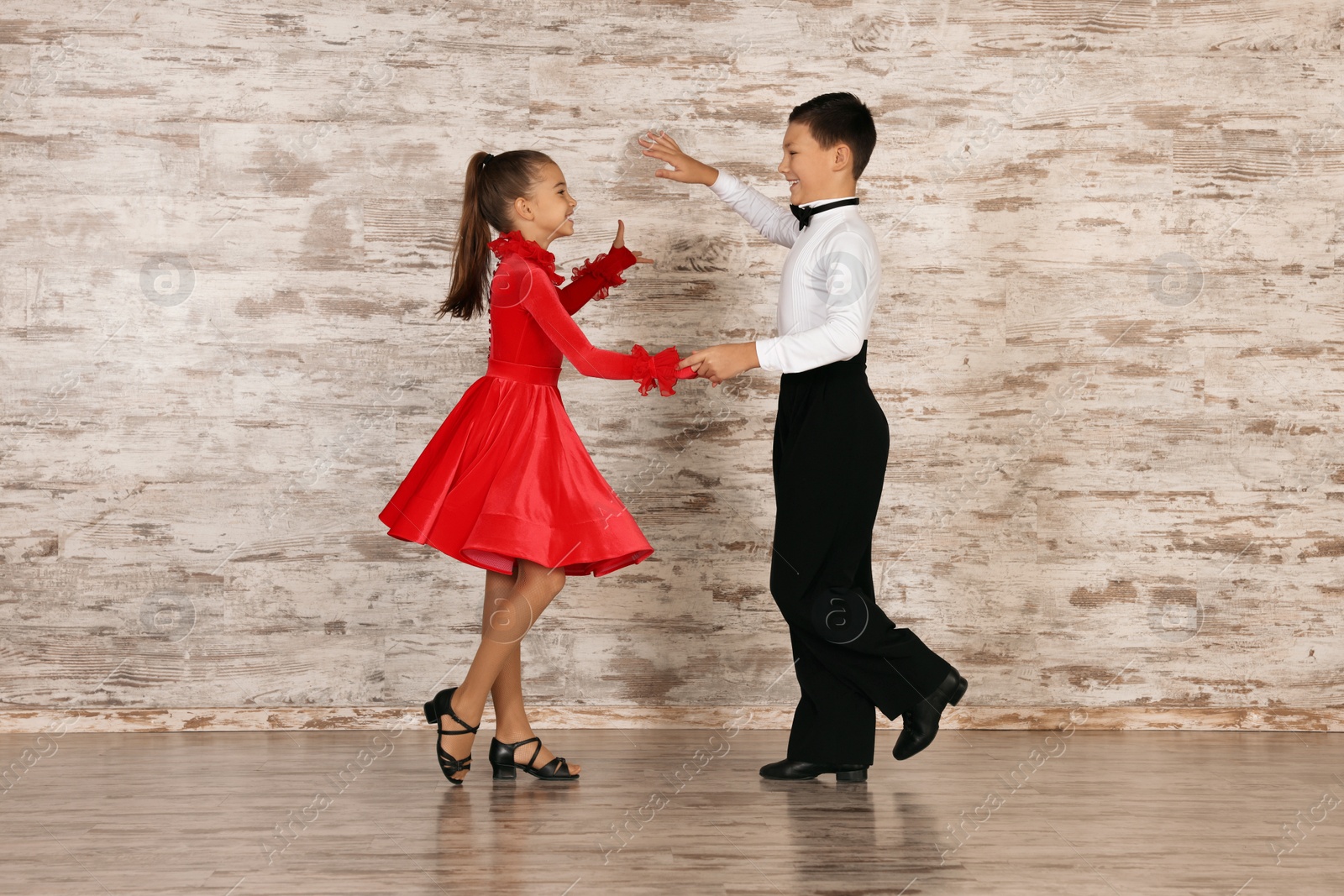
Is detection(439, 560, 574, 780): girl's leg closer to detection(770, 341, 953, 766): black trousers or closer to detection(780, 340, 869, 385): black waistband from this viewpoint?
detection(770, 341, 953, 766): black trousers

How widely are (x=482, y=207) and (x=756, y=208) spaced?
2.17 feet

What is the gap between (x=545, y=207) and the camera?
2.24m

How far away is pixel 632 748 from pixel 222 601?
1137 millimetres

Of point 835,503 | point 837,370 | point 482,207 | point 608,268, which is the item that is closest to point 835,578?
point 835,503

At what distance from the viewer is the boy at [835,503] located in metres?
2.21

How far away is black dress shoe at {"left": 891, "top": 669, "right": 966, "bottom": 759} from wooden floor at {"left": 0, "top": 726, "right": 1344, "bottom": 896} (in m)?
0.11

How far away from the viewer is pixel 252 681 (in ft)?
9.14

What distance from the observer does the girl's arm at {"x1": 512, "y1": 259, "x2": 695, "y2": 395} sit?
205 cm

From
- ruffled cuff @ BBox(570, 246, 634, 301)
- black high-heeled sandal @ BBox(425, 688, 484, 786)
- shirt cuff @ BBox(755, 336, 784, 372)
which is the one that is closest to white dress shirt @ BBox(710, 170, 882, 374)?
shirt cuff @ BBox(755, 336, 784, 372)

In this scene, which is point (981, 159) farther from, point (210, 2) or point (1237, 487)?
point (210, 2)

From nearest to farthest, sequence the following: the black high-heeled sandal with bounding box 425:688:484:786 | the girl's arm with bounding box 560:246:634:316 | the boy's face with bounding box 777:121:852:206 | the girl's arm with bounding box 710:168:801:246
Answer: the black high-heeled sandal with bounding box 425:688:484:786
the boy's face with bounding box 777:121:852:206
the girl's arm with bounding box 560:246:634:316
the girl's arm with bounding box 710:168:801:246

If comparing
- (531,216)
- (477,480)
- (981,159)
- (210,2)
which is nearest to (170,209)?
(210,2)

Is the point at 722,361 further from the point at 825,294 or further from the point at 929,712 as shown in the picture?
the point at 929,712

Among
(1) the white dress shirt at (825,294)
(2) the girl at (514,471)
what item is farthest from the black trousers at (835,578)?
(2) the girl at (514,471)
